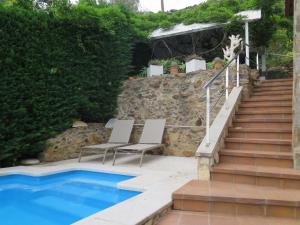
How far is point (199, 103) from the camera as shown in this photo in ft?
29.1

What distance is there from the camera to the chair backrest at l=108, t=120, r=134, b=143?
29.7 feet

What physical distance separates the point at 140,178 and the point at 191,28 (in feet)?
23.6

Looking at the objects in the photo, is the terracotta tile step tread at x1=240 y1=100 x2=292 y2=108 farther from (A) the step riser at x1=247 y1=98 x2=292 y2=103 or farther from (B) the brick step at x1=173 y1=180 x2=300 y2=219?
(B) the brick step at x1=173 y1=180 x2=300 y2=219

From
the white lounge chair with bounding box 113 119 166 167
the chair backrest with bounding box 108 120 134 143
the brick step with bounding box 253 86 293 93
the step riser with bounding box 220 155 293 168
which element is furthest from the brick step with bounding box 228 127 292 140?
the chair backrest with bounding box 108 120 134 143

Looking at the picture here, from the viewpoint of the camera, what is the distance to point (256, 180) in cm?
447

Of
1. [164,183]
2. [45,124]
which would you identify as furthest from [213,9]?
[164,183]

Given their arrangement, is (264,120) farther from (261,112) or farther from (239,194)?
(239,194)

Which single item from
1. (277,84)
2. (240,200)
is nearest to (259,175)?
(240,200)

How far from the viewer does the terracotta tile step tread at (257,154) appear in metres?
4.82

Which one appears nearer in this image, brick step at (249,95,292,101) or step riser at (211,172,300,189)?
step riser at (211,172,300,189)

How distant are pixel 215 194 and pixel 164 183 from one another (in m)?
1.32

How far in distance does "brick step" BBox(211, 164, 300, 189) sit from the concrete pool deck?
0.72m

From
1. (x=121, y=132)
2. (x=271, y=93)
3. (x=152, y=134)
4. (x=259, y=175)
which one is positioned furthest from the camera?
(x=121, y=132)

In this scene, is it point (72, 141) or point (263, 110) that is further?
point (72, 141)
